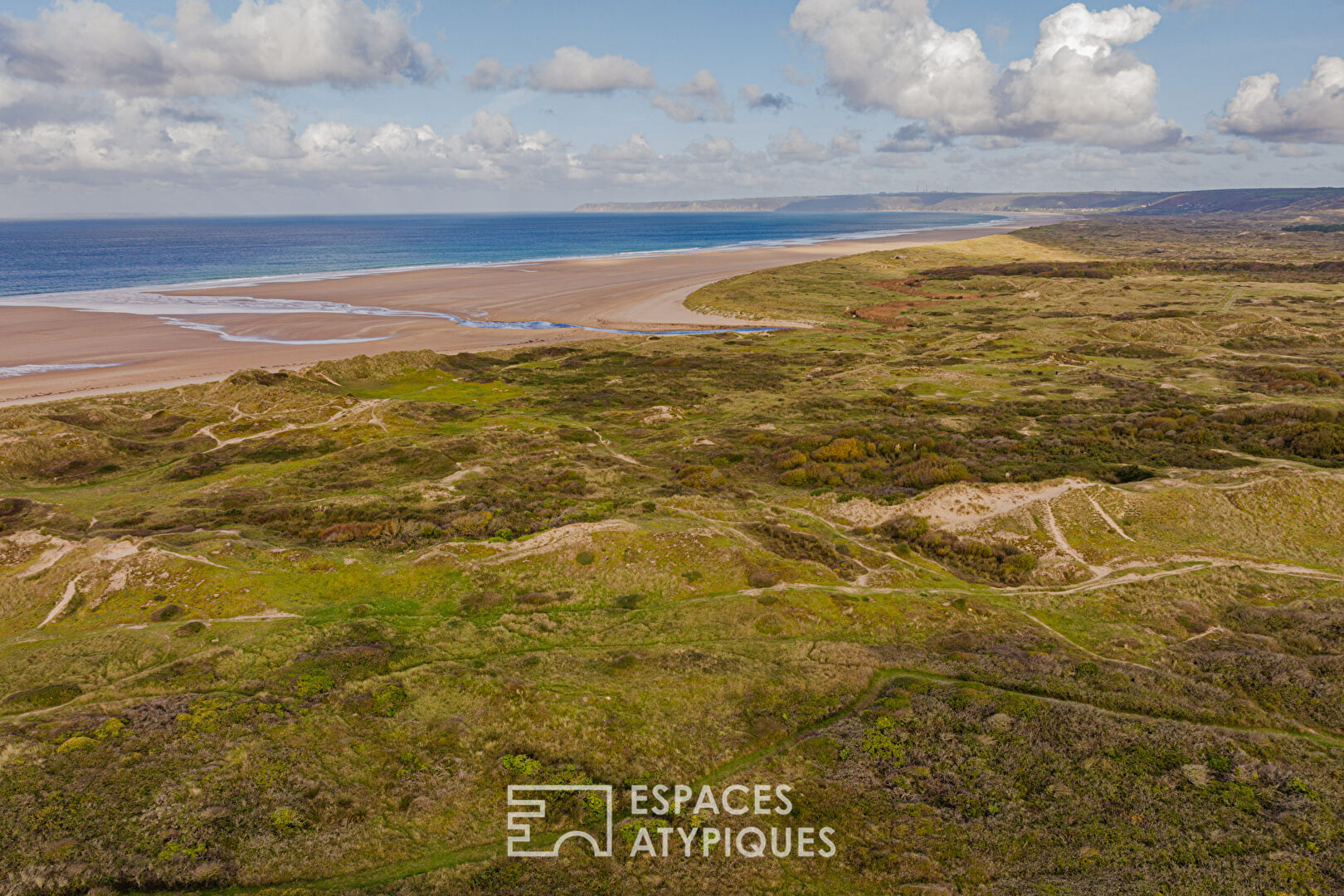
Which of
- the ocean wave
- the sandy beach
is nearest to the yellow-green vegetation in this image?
the sandy beach

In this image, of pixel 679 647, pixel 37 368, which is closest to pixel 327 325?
pixel 37 368

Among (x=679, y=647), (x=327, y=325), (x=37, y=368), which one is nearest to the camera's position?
(x=679, y=647)

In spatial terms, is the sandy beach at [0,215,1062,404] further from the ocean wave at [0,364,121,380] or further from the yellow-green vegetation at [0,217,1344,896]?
the yellow-green vegetation at [0,217,1344,896]

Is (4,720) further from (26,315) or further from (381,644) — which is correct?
(26,315)

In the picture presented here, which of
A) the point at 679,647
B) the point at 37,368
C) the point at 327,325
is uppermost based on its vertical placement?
the point at 327,325

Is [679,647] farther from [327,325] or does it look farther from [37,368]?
[327,325]

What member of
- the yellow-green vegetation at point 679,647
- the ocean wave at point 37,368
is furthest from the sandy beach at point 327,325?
the yellow-green vegetation at point 679,647

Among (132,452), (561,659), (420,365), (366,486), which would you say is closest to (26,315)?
(420,365)

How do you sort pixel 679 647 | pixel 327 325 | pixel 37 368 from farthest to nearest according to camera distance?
pixel 327 325
pixel 37 368
pixel 679 647
